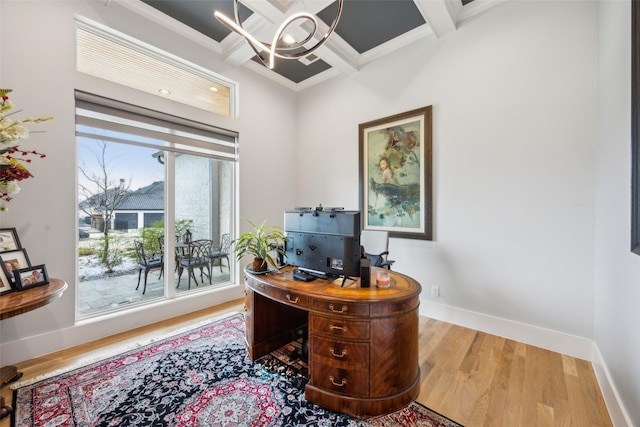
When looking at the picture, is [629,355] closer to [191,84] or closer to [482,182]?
[482,182]

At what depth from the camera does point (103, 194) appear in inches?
109

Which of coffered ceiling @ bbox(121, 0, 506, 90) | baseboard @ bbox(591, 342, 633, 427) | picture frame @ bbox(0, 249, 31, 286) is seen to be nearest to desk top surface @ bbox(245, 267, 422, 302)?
Result: baseboard @ bbox(591, 342, 633, 427)

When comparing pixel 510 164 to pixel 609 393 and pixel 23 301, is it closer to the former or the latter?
pixel 609 393

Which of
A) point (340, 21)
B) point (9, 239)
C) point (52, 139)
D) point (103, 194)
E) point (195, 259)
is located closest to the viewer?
point (9, 239)

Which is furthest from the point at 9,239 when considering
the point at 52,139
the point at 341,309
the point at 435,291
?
the point at 435,291

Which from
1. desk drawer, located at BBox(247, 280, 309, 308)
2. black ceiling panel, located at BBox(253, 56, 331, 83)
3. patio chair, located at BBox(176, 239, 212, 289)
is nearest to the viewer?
desk drawer, located at BBox(247, 280, 309, 308)

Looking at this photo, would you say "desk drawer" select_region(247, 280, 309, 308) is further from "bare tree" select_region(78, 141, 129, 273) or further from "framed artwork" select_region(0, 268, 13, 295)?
"bare tree" select_region(78, 141, 129, 273)

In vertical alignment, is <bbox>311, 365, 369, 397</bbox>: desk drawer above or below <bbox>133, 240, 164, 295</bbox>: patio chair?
below

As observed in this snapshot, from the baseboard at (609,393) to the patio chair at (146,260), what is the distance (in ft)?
13.5

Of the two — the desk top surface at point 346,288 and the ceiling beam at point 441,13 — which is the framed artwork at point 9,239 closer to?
the desk top surface at point 346,288

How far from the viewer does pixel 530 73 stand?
2.49m

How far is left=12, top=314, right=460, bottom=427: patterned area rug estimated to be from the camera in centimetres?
158

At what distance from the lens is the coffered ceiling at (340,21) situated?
8.57 ft

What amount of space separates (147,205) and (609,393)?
4393 mm
